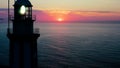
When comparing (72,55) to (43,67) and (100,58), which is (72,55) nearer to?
(100,58)

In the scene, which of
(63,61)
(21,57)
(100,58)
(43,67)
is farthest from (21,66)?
(100,58)

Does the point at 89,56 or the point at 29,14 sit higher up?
the point at 29,14

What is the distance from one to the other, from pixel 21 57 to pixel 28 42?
4.80 ft

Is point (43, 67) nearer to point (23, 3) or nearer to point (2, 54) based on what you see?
point (2, 54)

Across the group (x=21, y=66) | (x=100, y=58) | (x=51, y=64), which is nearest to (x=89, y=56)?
(x=100, y=58)

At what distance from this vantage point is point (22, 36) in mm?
19859

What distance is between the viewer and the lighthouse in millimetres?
19969

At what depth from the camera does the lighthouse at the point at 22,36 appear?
20.0 metres

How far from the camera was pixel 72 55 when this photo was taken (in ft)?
224

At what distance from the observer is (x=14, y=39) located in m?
20.0

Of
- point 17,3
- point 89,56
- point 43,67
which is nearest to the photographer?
point 17,3

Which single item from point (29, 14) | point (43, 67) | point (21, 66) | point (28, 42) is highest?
point (29, 14)

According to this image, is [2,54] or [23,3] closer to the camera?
[23,3]

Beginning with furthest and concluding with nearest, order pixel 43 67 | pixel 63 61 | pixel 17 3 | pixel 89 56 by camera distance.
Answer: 1. pixel 89 56
2. pixel 63 61
3. pixel 43 67
4. pixel 17 3
